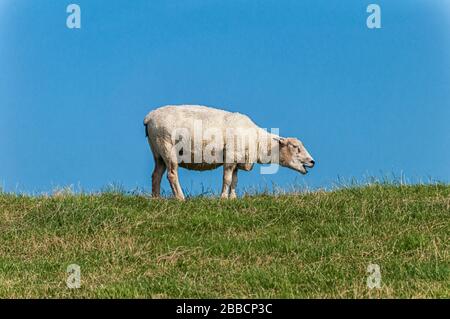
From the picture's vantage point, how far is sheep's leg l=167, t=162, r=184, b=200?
782 inches

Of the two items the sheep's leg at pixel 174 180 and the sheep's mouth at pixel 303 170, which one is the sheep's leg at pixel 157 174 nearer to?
the sheep's leg at pixel 174 180

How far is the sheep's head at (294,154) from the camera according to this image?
2127 cm

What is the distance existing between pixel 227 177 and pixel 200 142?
3.53 ft

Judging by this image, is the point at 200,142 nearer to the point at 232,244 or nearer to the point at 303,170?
the point at 303,170

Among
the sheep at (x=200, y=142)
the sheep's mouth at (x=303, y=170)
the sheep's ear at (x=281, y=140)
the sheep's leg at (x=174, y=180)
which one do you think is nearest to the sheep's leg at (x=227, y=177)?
the sheep at (x=200, y=142)

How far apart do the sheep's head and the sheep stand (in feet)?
1.94

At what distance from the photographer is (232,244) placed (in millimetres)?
14914

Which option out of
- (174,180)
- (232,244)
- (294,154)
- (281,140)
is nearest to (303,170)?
(294,154)

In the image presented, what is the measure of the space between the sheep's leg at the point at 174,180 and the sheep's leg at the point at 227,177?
Result: 40.6 inches

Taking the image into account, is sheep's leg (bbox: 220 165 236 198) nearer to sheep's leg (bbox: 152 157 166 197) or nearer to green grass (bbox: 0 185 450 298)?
green grass (bbox: 0 185 450 298)

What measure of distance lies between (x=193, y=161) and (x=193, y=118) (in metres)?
1.05

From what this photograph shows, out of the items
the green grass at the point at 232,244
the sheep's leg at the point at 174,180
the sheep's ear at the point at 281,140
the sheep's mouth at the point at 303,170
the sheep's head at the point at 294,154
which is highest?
the sheep's ear at the point at 281,140

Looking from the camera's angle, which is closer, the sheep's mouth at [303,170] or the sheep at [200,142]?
the sheep at [200,142]
